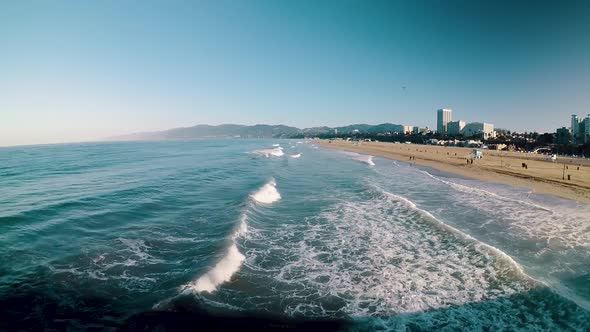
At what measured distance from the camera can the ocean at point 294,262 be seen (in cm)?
725

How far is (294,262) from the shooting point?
10.5 m

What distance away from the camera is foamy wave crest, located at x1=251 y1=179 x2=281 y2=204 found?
20078 mm

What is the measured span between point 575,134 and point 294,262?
17124 centimetres

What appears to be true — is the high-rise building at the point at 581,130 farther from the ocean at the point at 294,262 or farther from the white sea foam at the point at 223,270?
the white sea foam at the point at 223,270

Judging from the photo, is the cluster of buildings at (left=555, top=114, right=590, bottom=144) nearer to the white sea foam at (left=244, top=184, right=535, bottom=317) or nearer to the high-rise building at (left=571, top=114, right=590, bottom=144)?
the high-rise building at (left=571, top=114, right=590, bottom=144)

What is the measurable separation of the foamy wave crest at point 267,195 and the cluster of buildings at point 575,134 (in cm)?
11115

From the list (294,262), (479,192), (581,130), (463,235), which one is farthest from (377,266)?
(581,130)

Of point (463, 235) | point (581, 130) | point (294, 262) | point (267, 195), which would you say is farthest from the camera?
point (581, 130)

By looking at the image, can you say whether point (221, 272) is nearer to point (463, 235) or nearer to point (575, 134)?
point (463, 235)

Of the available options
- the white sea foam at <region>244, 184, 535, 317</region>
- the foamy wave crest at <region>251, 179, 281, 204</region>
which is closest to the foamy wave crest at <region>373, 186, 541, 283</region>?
the white sea foam at <region>244, 184, 535, 317</region>

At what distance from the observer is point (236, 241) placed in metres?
12.2

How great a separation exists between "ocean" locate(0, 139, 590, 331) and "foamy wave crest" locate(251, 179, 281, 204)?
31 centimetres

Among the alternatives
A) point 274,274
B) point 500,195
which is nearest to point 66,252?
point 274,274

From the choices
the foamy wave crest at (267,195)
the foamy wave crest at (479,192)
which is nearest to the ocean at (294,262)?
the foamy wave crest at (267,195)
